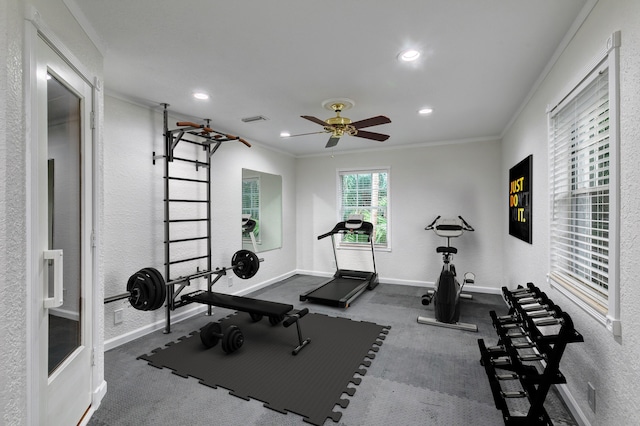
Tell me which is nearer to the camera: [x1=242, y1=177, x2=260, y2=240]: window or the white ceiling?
the white ceiling

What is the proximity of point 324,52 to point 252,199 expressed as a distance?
3.28m

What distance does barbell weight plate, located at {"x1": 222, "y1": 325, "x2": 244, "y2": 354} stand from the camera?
2.83m

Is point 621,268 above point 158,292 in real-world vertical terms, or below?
above

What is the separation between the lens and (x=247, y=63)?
2.47 m

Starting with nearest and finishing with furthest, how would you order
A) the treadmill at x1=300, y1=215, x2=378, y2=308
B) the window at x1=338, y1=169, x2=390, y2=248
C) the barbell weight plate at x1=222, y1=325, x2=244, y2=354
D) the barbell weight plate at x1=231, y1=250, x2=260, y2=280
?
the barbell weight plate at x1=222, y1=325, x2=244, y2=354, the barbell weight plate at x1=231, y1=250, x2=260, y2=280, the treadmill at x1=300, y1=215, x2=378, y2=308, the window at x1=338, y1=169, x2=390, y2=248

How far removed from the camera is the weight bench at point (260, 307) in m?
2.98

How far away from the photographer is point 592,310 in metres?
1.73

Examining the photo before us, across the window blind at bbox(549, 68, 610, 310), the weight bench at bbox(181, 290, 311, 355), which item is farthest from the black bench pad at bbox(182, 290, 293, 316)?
the window blind at bbox(549, 68, 610, 310)

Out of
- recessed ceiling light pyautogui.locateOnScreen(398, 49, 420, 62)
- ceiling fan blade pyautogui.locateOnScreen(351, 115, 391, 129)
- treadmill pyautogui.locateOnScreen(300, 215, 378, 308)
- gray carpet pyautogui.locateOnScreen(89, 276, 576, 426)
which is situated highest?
recessed ceiling light pyautogui.locateOnScreen(398, 49, 420, 62)

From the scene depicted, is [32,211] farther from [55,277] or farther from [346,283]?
[346,283]

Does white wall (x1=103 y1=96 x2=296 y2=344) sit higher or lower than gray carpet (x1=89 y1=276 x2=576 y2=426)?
higher

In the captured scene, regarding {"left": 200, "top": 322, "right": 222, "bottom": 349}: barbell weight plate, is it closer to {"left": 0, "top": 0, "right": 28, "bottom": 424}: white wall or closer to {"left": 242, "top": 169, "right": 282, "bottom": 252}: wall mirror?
{"left": 0, "top": 0, "right": 28, "bottom": 424}: white wall

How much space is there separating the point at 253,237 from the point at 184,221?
1597 millimetres

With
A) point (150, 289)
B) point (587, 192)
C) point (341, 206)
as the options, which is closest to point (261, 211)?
point (341, 206)
